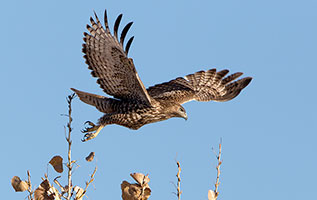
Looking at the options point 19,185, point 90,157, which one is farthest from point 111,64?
point 19,185

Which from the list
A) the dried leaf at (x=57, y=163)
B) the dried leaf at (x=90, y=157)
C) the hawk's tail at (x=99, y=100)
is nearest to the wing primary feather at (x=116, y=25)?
the hawk's tail at (x=99, y=100)

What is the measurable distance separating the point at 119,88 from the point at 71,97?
424 centimetres

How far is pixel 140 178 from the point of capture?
277 cm

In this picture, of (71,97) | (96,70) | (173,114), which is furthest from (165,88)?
(71,97)

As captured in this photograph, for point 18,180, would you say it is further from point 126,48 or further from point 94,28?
point 94,28

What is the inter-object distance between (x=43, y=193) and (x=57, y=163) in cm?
21

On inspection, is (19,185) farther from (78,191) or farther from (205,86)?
(205,86)

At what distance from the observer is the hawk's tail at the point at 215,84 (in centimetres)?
927

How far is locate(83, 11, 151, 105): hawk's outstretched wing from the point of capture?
6.72 metres

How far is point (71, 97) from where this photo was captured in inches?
118

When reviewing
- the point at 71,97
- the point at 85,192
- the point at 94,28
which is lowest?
the point at 85,192

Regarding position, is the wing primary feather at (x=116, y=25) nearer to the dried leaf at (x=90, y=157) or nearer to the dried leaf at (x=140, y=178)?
the dried leaf at (x=90, y=157)

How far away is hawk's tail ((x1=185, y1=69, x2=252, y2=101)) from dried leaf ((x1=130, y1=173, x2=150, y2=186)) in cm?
632

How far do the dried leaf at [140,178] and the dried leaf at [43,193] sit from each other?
426 millimetres
